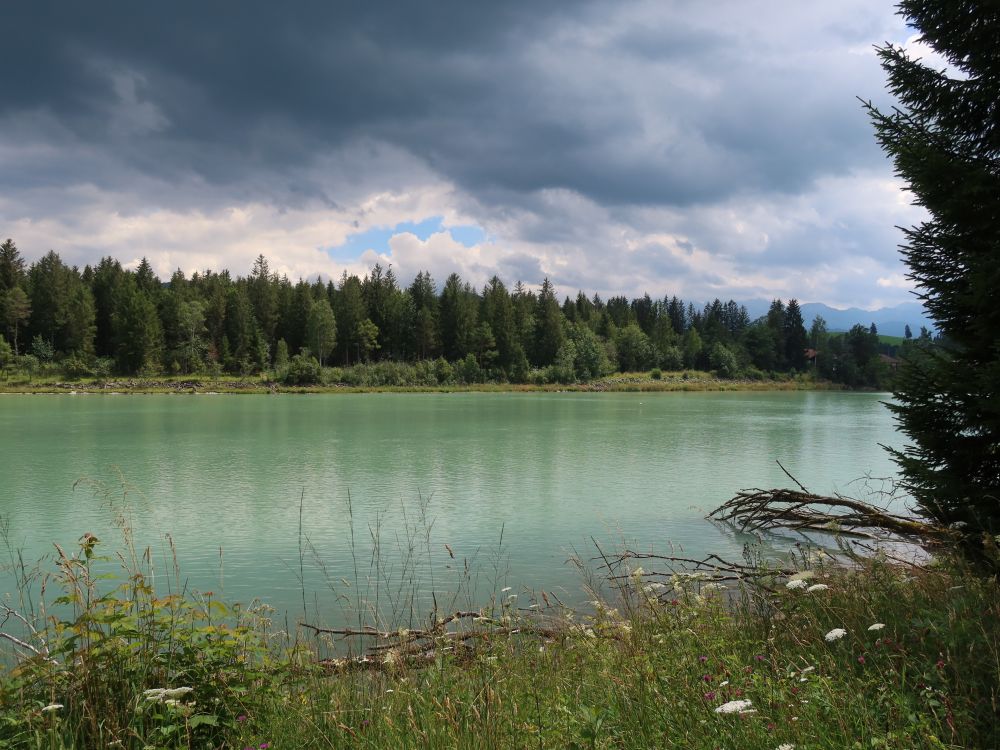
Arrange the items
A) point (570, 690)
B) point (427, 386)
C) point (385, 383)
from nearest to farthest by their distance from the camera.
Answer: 1. point (570, 690)
2. point (427, 386)
3. point (385, 383)

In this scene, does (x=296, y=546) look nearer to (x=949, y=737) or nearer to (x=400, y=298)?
(x=949, y=737)

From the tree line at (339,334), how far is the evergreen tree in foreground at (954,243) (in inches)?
3504

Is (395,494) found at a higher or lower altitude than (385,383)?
lower

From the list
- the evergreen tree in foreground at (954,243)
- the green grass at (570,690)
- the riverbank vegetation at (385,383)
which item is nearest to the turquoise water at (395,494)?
the green grass at (570,690)

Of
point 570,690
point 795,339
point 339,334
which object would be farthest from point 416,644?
point 795,339

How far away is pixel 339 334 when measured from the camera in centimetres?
10606

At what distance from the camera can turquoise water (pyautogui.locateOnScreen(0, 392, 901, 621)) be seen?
9820 millimetres

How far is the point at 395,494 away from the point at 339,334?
93.2 m

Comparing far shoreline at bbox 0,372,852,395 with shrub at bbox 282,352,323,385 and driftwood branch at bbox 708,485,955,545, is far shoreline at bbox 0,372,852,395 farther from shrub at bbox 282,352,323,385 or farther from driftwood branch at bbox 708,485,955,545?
driftwood branch at bbox 708,485,955,545

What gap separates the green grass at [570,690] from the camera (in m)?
2.98

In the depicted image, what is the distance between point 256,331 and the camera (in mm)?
100375

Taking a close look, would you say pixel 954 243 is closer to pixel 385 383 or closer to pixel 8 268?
pixel 385 383

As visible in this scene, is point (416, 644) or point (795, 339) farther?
point (795, 339)

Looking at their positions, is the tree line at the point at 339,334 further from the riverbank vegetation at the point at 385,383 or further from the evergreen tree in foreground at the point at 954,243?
the evergreen tree in foreground at the point at 954,243
